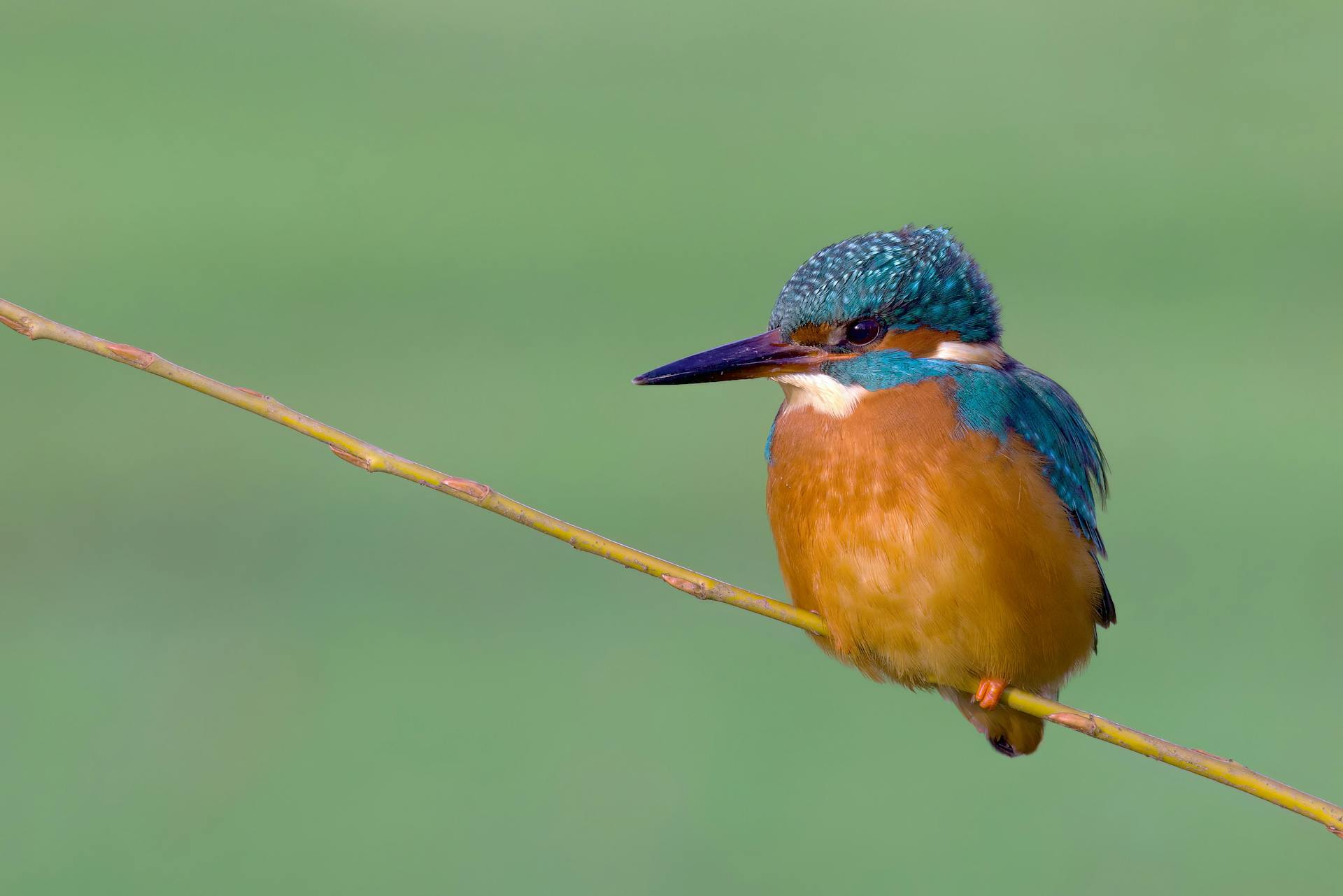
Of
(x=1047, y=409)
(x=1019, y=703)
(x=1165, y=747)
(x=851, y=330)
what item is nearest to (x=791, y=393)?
(x=851, y=330)

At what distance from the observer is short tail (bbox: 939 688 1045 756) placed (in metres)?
1.19

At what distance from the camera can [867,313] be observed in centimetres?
102

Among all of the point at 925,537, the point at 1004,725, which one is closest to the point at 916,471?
the point at 925,537

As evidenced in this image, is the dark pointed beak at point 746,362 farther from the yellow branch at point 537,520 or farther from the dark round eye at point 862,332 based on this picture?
the yellow branch at point 537,520

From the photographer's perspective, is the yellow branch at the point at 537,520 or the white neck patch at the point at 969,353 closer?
the yellow branch at the point at 537,520

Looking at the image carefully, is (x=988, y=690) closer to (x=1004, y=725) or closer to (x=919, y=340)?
(x=1004, y=725)

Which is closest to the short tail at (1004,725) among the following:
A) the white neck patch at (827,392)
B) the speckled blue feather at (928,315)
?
the speckled blue feather at (928,315)

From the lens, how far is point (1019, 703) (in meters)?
0.90

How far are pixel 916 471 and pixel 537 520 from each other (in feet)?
1.28

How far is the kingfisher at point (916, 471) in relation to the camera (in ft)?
Answer: 3.30

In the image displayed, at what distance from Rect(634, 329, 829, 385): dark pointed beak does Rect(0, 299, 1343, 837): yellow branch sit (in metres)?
0.18

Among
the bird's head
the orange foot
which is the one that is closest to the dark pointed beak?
the bird's head

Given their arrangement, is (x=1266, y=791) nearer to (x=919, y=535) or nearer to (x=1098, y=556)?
(x=919, y=535)

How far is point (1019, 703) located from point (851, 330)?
12.7 inches
